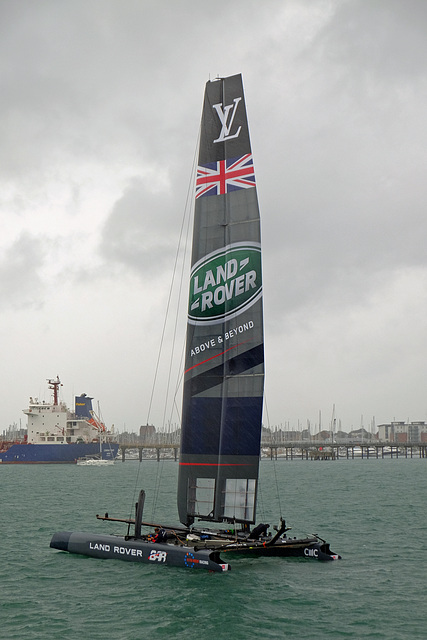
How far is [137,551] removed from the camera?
15.5 meters

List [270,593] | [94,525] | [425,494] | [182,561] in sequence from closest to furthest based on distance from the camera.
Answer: [270,593]
[182,561]
[94,525]
[425,494]

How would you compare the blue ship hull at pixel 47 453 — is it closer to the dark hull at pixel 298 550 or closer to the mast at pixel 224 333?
the mast at pixel 224 333

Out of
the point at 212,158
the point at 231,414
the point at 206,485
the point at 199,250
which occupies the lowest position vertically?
the point at 206,485

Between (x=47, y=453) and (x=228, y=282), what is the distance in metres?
80.2

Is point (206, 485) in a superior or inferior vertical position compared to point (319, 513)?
superior

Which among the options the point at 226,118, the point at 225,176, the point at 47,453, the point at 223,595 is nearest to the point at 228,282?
the point at 225,176

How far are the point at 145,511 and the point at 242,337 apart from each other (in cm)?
1618

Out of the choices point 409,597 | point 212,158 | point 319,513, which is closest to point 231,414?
point 409,597

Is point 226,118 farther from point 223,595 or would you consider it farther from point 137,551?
point 223,595

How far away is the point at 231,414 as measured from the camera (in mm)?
16562

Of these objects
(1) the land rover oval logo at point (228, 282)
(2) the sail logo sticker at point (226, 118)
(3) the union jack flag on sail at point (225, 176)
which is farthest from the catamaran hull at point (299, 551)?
(2) the sail logo sticker at point (226, 118)

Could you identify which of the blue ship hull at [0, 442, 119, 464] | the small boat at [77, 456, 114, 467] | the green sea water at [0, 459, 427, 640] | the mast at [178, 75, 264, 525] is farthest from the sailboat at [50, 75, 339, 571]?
the blue ship hull at [0, 442, 119, 464]

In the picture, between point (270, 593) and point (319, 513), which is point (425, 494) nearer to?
point (319, 513)

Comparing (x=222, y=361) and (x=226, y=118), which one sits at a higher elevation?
(x=226, y=118)
